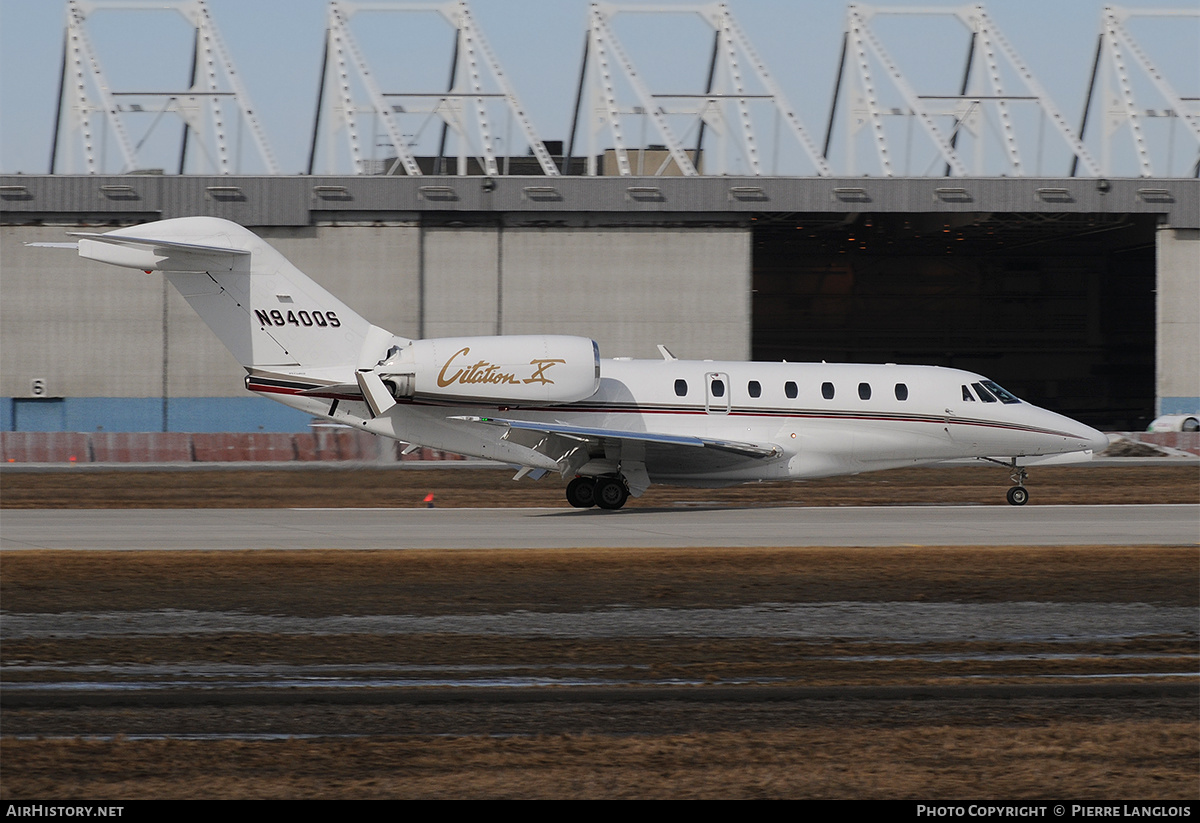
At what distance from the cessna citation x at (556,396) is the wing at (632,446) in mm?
38

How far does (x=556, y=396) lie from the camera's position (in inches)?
916

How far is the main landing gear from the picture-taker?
23766mm

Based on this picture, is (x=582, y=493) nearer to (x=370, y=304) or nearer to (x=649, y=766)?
(x=649, y=766)

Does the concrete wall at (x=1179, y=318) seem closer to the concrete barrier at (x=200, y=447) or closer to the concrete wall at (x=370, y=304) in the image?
the concrete wall at (x=370, y=304)

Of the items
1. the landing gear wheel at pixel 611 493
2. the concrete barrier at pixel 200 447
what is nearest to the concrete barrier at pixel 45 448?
the concrete barrier at pixel 200 447

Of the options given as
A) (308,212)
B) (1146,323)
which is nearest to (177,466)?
(308,212)

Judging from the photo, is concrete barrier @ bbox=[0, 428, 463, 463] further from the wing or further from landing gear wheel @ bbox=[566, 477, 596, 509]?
the wing

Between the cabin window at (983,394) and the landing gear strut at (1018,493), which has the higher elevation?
the cabin window at (983,394)

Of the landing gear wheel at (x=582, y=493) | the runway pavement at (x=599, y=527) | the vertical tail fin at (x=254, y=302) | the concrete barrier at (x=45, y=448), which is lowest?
the runway pavement at (x=599, y=527)

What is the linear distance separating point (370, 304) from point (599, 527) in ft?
86.4

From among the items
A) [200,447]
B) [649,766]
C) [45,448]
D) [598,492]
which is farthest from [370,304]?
[649,766]

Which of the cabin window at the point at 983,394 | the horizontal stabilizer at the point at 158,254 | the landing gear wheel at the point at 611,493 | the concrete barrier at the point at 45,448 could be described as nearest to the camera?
the horizontal stabilizer at the point at 158,254

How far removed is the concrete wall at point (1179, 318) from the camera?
45.9 metres

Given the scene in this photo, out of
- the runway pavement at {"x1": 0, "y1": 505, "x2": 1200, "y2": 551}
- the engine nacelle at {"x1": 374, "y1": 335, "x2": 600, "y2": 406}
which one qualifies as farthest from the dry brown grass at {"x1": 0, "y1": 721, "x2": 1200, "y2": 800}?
the engine nacelle at {"x1": 374, "y1": 335, "x2": 600, "y2": 406}
